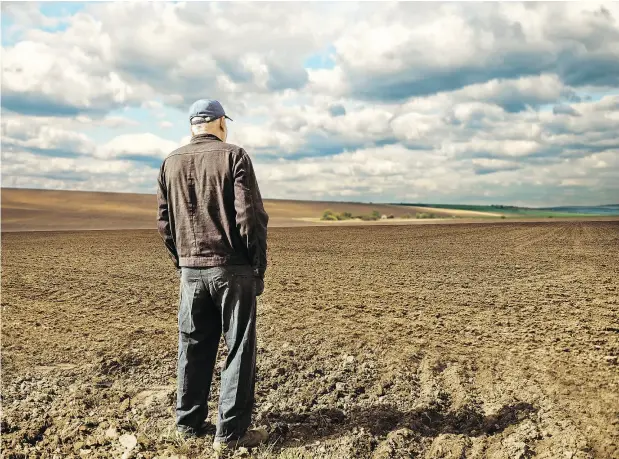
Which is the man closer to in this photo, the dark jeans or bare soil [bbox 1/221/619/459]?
the dark jeans

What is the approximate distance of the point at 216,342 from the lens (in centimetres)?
443

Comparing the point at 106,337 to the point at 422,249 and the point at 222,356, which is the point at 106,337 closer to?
the point at 222,356

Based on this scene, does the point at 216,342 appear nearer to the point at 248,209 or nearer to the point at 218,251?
the point at 218,251

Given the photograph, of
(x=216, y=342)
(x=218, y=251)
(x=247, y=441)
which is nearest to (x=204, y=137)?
(x=218, y=251)

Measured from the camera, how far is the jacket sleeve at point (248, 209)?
3.91 meters

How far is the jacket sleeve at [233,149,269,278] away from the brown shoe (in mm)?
1276

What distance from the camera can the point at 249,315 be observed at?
409cm

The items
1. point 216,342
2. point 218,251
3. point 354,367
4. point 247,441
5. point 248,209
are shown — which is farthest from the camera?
point 354,367

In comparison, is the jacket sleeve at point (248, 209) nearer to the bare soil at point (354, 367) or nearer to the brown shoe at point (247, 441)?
the brown shoe at point (247, 441)

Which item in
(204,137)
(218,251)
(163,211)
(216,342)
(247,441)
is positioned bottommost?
(247,441)

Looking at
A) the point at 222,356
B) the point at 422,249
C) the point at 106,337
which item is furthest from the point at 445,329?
the point at 422,249

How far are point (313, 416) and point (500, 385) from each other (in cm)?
185

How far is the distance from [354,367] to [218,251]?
8.96 feet

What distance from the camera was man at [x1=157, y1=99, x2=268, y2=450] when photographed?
13.1 ft
